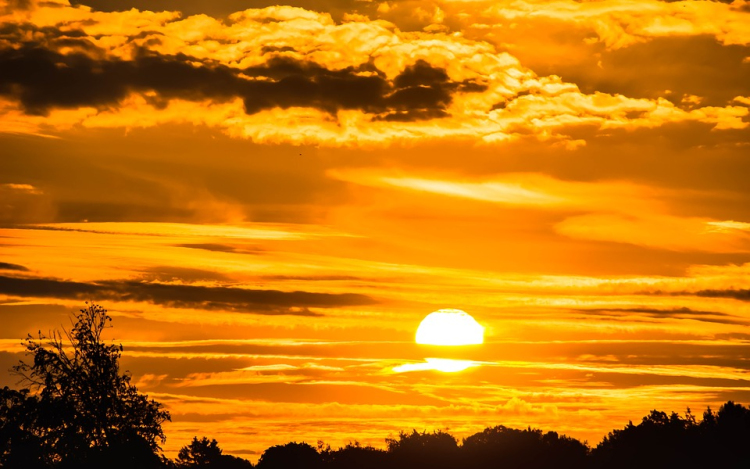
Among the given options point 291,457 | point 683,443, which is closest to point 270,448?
point 291,457

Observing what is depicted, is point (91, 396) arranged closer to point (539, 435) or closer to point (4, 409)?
point (4, 409)

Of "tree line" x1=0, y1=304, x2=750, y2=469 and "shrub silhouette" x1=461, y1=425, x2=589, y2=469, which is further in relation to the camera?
"shrub silhouette" x1=461, y1=425, x2=589, y2=469

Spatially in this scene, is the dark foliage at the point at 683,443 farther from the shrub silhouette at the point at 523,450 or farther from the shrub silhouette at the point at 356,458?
the shrub silhouette at the point at 356,458

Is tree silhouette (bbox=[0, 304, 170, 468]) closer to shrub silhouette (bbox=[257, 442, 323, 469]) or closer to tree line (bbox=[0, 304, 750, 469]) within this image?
tree line (bbox=[0, 304, 750, 469])

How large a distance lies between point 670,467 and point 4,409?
61.0m

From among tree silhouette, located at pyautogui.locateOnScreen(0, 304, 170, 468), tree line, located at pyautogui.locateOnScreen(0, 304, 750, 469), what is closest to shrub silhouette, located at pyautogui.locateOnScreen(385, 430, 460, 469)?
tree line, located at pyautogui.locateOnScreen(0, 304, 750, 469)

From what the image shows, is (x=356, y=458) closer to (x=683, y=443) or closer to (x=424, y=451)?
(x=424, y=451)

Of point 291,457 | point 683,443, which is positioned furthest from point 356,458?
point 683,443

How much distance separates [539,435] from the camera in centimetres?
11262

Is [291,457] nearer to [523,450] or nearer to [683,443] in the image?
[523,450]

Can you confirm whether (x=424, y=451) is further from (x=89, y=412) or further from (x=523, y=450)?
(x=89, y=412)

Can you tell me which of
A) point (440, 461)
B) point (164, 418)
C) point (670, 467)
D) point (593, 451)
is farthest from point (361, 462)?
point (164, 418)

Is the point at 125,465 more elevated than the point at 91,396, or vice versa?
the point at 91,396

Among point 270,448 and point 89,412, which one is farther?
point 270,448
